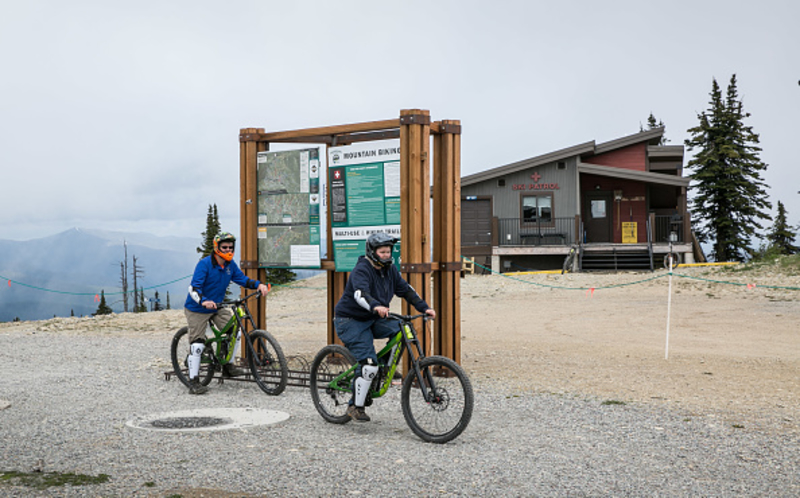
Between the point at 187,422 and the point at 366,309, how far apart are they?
2098 mm

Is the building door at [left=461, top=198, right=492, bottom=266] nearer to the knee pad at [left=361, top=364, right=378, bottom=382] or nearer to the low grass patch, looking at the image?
the knee pad at [left=361, top=364, right=378, bottom=382]

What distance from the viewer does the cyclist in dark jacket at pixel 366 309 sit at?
7188 mm

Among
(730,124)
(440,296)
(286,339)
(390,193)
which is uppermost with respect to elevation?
(730,124)

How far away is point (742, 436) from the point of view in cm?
697

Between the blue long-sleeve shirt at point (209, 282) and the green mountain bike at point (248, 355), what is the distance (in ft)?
0.68

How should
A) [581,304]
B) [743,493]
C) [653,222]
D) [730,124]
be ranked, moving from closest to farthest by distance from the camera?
[743,493] < [581,304] < [653,222] < [730,124]

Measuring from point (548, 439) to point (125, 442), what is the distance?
138 inches

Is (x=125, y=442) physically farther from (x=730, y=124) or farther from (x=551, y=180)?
(x=730, y=124)

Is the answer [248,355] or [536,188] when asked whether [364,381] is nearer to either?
[248,355]

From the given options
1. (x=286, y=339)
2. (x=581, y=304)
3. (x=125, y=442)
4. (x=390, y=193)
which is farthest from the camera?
(x=581, y=304)

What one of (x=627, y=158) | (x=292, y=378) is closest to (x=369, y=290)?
(x=292, y=378)

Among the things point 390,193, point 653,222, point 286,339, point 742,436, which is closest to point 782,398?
point 742,436

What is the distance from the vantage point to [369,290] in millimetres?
7234

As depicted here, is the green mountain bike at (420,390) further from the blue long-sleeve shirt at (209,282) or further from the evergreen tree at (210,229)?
the evergreen tree at (210,229)
